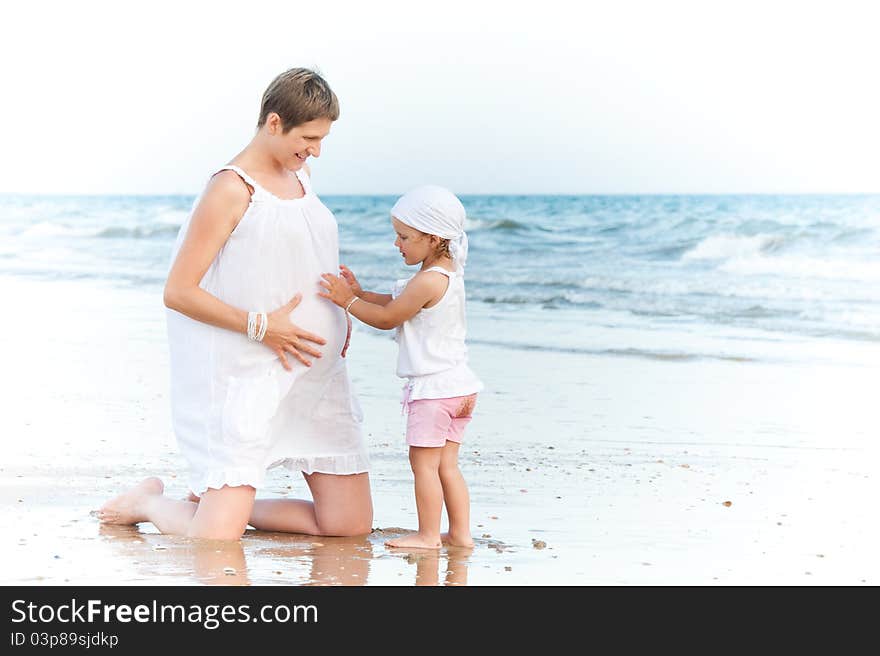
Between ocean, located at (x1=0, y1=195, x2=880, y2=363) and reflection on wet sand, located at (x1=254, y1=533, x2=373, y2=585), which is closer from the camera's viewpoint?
reflection on wet sand, located at (x1=254, y1=533, x2=373, y2=585)

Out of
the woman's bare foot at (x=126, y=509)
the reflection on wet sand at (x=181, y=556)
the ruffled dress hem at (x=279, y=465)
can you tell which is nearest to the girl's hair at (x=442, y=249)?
the ruffled dress hem at (x=279, y=465)

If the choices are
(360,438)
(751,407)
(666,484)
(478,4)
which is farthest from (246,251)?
(478,4)

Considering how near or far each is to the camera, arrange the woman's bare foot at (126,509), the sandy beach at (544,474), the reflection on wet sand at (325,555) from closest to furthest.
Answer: the reflection on wet sand at (325,555)
the sandy beach at (544,474)
the woman's bare foot at (126,509)

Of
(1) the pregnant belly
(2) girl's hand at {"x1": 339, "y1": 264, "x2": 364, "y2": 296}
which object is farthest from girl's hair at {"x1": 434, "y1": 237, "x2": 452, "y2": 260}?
(1) the pregnant belly

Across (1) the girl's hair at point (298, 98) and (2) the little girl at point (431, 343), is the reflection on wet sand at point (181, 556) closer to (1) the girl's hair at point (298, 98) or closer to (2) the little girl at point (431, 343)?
(2) the little girl at point (431, 343)

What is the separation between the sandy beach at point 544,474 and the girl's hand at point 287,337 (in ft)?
2.13

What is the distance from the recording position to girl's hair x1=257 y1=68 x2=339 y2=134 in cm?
386

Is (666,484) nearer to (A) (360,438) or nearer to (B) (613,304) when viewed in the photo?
(A) (360,438)

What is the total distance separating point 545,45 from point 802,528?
22545 mm

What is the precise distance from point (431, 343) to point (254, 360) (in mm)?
606

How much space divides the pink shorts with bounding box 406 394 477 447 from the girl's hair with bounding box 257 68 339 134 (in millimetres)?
1030

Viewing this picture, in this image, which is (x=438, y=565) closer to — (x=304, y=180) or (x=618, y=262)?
(x=304, y=180)

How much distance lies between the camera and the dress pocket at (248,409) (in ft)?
12.8

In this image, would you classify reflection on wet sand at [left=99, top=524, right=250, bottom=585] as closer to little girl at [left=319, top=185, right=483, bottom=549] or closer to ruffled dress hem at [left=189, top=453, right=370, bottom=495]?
ruffled dress hem at [left=189, top=453, right=370, bottom=495]
